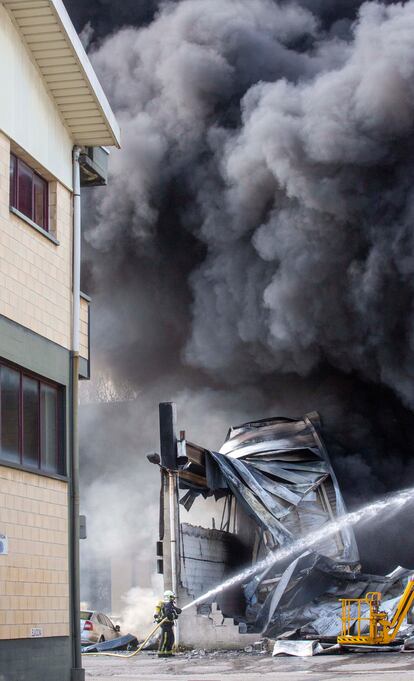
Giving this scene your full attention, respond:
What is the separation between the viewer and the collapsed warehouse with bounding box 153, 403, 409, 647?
21.5 meters

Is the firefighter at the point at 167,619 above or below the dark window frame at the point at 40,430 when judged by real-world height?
below

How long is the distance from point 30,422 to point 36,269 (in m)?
1.90

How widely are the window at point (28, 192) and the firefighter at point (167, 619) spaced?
844cm

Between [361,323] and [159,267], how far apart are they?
861cm

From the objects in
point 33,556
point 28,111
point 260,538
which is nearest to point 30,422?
point 33,556

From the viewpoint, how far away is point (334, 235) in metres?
31.7

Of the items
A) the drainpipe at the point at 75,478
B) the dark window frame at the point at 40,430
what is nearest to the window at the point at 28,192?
the drainpipe at the point at 75,478

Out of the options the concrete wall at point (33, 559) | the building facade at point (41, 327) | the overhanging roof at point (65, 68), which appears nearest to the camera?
the concrete wall at point (33, 559)

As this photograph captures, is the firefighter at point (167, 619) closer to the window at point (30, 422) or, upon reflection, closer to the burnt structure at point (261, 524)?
the burnt structure at point (261, 524)

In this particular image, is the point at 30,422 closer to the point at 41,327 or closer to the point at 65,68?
the point at 41,327

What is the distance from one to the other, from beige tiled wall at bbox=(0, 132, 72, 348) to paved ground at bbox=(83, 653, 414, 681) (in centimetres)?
503

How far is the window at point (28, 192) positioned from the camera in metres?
13.0

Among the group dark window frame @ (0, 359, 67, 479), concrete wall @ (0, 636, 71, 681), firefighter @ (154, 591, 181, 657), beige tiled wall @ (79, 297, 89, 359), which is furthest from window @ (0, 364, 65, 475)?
firefighter @ (154, 591, 181, 657)

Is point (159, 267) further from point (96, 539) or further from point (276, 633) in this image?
point (276, 633)
